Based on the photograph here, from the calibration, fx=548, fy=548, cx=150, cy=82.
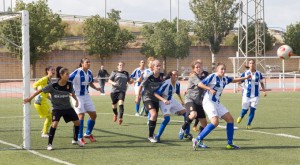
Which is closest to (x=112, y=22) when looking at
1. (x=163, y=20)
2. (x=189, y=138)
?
(x=163, y=20)

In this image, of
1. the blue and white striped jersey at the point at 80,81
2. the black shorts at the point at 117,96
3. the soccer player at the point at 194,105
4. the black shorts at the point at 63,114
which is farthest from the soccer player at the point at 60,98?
the black shorts at the point at 117,96

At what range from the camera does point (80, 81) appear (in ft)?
42.8

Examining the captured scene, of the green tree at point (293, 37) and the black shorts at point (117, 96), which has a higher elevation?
the green tree at point (293, 37)

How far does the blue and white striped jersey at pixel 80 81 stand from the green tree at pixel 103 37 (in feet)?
154

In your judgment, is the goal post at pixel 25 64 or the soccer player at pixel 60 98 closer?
the soccer player at pixel 60 98

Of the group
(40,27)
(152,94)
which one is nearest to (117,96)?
(152,94)

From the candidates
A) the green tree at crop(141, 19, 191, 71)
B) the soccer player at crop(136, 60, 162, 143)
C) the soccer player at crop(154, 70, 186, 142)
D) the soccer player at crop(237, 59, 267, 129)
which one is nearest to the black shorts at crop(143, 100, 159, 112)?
the soccer player at crop(136, 60, 162, 143)

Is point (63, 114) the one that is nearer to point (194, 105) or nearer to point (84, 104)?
point (84, 104)

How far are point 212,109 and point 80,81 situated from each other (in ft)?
11.1

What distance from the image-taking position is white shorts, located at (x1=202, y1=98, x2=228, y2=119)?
1153 cm

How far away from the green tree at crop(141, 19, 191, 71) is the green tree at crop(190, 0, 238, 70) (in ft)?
9.97

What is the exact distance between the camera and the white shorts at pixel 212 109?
37.8 ft

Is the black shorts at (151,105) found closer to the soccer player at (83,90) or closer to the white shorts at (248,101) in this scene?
the soccer player at (83,90)

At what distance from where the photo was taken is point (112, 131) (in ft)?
49.7
